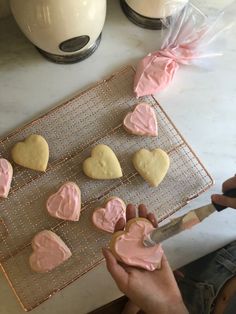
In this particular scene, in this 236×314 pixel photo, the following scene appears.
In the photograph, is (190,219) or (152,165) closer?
(190,219)

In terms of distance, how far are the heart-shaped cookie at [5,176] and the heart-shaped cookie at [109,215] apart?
162 mm

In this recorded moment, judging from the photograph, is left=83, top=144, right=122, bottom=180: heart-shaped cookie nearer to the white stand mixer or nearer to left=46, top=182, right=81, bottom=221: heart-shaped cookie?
left=46, top=182, right=81, bottom=221: heart-shaped cookie

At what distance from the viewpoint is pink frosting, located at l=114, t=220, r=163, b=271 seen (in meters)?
0.76

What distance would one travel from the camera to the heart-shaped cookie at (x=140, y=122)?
2.95ft

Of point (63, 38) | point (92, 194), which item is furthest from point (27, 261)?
point (63, 38)

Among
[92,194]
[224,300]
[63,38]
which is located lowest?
[224,300]

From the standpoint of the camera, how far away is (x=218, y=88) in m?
0.97

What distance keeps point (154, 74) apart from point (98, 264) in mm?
377

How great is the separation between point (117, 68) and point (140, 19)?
4.4 inches

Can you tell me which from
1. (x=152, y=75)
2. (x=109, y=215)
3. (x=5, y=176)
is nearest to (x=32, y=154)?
(x=5, y=176)

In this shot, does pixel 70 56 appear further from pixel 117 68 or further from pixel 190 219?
pixel 190 219

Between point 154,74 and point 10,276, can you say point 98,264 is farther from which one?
point 154,74

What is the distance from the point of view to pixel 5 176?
2.79 ft

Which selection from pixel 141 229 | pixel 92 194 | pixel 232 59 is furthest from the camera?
pixel 232 59
